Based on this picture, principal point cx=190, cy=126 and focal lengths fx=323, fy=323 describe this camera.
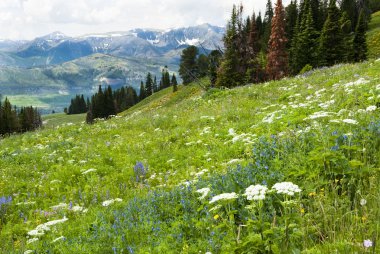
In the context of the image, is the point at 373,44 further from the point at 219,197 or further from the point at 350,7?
the point at 219,197

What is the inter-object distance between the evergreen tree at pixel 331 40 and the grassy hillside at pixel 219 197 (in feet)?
167

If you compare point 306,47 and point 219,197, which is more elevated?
point 306,47

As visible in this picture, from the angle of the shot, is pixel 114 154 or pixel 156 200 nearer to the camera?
pixel 156 200

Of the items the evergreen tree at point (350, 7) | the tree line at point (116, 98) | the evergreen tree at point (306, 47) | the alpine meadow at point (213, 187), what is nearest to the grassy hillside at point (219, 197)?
the alpine meadow at point (213, 187)

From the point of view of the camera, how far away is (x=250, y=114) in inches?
507

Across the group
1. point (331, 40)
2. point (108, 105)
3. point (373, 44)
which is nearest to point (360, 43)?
point (331, 40)

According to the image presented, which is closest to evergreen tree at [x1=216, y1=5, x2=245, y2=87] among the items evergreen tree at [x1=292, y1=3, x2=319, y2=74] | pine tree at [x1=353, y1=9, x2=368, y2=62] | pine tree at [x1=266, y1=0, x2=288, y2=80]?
pine tree at [x1=266, y1=0, x2=288, y2=80]

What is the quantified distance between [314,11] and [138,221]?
78339 mm

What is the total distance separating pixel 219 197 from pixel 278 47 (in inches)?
2138

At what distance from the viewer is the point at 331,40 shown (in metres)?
56.0

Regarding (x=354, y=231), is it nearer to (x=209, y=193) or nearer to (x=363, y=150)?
(x=363, y=150)

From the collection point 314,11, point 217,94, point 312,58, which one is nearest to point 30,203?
point 217,94

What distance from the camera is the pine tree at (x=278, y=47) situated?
53.2 meters

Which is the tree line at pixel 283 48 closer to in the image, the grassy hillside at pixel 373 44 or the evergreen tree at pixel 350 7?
the grassy hillside at pixel 373 44
